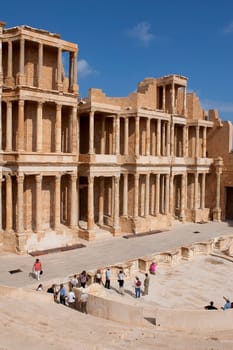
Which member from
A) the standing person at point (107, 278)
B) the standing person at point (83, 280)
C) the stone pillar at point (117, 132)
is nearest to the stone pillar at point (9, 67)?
the stone pillar at point (117, 132)

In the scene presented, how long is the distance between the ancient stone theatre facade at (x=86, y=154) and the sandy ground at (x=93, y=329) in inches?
350

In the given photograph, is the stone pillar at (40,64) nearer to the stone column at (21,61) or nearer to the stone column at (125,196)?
the stone column at (21,61)

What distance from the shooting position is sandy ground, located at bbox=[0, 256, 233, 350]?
11347 mm

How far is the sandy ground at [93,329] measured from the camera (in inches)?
447

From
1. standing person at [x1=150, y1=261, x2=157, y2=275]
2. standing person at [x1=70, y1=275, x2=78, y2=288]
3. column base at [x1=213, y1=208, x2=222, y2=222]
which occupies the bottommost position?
standing person at [x1=150, y1=261, x2=157, y2=275]

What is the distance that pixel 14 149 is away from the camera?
24.5 m

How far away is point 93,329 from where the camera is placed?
1262 centimetres

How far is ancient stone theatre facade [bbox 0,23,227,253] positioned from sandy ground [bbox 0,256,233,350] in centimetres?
Answer: 888

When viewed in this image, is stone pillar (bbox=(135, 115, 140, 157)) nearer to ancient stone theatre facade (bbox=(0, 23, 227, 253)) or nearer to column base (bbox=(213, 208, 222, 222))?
ancient stone theatre facade (bbox=(0, 23, 227, 253))

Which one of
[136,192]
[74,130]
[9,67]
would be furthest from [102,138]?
[9,67]

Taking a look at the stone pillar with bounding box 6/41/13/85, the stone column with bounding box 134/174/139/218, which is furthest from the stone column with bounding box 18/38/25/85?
the stone column with bounding box 134/174/139/218

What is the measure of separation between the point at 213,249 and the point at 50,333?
16.2 meters

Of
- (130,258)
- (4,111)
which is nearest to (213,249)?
(130,258)

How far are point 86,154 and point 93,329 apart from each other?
52.1ft
